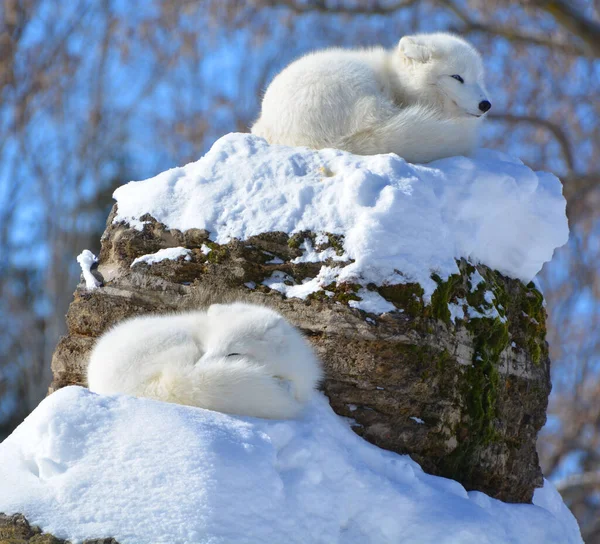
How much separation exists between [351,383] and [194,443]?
0.84m

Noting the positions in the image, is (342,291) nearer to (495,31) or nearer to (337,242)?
(337,242)

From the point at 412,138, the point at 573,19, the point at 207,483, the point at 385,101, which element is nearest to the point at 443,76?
the point at 385,101

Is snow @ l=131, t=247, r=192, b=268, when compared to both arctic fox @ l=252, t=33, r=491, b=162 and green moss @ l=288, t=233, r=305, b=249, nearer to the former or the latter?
green moss @ l=288, t=233, r=305, b=249

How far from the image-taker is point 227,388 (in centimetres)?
277

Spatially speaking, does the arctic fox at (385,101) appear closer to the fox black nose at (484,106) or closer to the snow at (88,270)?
the fox black nose at (484,106)

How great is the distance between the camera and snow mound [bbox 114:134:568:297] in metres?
3.23

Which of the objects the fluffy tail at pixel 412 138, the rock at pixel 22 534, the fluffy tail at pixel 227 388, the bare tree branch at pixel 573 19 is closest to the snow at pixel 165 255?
the fluffy tail at pixel 227 388

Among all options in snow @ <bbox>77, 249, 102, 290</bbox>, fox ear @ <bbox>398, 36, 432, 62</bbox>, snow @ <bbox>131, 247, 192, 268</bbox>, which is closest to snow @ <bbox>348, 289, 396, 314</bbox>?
snow @ <bbox>131, 247, 192, 268</bbox>

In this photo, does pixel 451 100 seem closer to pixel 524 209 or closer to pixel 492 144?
pixel 524 209

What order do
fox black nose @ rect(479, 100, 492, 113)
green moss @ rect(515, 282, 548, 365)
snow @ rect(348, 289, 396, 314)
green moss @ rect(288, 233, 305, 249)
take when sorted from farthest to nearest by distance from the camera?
fox black nose @ rect(479, 100, 492, 113)
green moss @ rect(515, 282, 548, 365)
green moss @ rect(288, 233, 305, 249)
snow @ rect(348, 289, 396, 314)

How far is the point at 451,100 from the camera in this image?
4363mm

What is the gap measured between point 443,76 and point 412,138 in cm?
75

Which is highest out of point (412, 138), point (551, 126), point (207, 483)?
point (412, 138)

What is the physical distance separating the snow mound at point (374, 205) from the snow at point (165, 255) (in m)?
0.11
